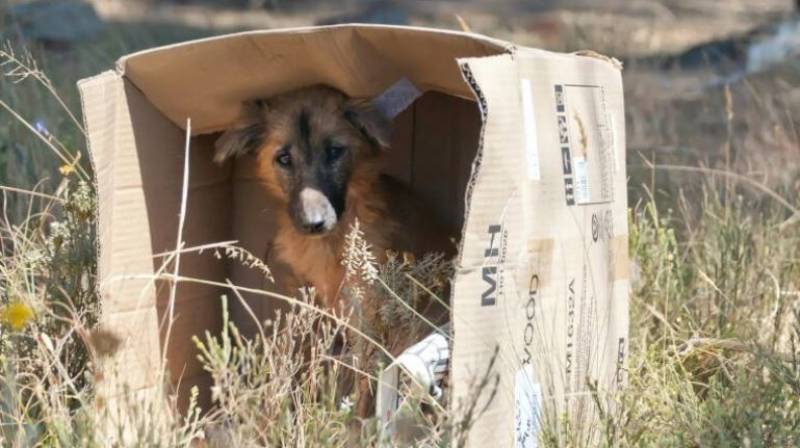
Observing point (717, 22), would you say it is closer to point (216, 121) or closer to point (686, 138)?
point (686, 138)

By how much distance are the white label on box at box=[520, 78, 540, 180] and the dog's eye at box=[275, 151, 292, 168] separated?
163 cm

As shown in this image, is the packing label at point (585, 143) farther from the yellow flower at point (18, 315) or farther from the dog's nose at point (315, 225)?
the yellow flower at point (18, 315)

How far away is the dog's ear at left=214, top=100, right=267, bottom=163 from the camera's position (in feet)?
15.0

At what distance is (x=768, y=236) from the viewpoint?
4.82 m

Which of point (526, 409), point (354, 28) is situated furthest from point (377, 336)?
point (354, 28)

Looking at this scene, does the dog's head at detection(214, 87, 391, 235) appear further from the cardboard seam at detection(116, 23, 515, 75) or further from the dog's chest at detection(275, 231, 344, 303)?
the cardboard seam at detection(116, 23, 515, 75)

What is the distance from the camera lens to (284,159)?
482 cm

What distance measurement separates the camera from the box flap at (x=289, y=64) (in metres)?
3.79

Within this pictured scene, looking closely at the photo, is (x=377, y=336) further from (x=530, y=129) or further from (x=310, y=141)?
(x=310, y=141)

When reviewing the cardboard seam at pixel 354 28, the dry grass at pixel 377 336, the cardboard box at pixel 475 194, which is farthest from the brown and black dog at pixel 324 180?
the cardboard seam at pixel 354 28

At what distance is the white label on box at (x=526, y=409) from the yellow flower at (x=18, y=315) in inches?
50.2

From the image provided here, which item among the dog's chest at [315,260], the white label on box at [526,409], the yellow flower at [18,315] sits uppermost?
the dog's chest at [315,260]

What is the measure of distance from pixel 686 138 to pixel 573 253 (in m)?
3.69

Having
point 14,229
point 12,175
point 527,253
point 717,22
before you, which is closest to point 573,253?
point 527,253
